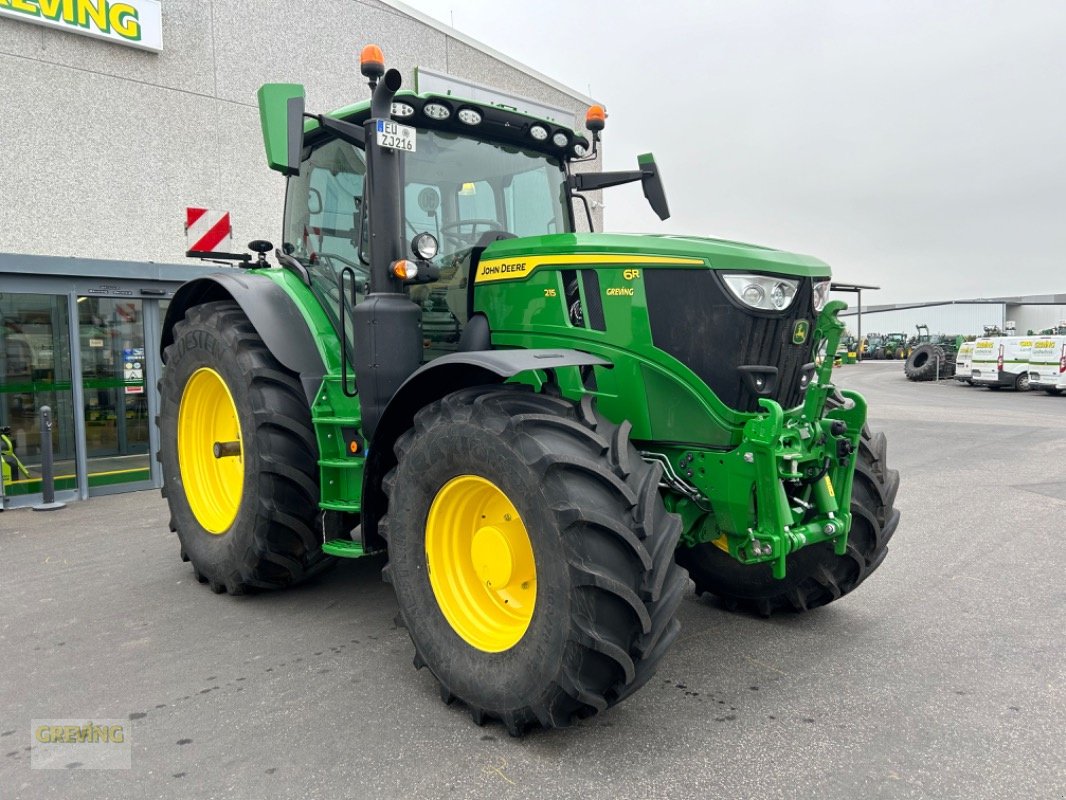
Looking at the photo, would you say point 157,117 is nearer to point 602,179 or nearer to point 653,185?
point 602,179

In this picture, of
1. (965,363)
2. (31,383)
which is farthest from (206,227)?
(965,363)

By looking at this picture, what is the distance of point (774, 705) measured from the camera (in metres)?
3.15

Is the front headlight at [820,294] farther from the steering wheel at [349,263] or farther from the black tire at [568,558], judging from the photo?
the steering wheel at [349,263]

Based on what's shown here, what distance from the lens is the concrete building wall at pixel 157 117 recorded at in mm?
7957

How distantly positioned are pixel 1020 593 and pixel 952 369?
92.5ft

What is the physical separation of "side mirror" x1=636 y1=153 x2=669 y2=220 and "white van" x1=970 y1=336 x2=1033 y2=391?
22.4m

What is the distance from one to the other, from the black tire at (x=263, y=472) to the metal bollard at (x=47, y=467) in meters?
3.74

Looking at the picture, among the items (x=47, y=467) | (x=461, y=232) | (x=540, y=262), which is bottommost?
(x=47, y=467)

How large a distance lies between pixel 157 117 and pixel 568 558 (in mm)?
8493

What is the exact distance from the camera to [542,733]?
2.92 m

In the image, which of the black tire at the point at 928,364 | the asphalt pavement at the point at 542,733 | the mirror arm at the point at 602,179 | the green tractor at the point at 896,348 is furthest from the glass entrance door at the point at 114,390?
the green tractor at the point at 896,348

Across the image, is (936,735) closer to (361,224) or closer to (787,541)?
(787,541)

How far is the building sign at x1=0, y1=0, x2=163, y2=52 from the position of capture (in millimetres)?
7777

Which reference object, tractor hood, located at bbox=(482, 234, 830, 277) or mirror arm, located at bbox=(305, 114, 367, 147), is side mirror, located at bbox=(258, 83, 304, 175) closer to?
mirror arm, located at bbox=(305, 114, 367, 147)
